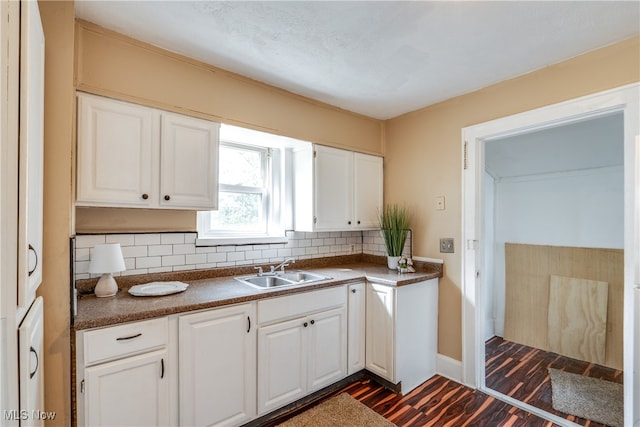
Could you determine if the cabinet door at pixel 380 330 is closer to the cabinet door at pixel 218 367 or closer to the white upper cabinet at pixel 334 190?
the white upper cabinet at pixel 334 190

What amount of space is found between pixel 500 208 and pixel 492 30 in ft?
7.49

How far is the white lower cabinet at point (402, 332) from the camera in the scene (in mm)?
2273

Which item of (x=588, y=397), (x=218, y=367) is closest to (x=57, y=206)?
(x=218, y=367)

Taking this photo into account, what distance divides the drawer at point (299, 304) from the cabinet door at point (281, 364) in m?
0.05

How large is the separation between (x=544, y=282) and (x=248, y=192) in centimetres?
306

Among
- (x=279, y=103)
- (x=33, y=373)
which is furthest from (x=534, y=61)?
(x=33, y=373)

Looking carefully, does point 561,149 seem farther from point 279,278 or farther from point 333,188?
point 279,278

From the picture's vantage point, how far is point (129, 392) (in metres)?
1.46

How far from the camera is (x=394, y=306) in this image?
7.41 ft

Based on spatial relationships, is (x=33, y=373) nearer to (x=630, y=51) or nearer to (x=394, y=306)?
(x=394, y=306)

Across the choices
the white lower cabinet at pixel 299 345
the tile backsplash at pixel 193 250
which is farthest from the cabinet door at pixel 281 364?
the tile backsplash at pixel 193 250

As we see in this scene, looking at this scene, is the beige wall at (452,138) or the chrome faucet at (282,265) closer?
the beige wall at (452,138)

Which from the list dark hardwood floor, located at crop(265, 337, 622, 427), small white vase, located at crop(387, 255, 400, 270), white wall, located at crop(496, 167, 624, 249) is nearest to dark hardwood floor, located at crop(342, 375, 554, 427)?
dark hardwood floor, located at crop(265, 337, 622, 427)

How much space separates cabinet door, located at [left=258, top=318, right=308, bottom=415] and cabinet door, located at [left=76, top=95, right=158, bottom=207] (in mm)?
1116
